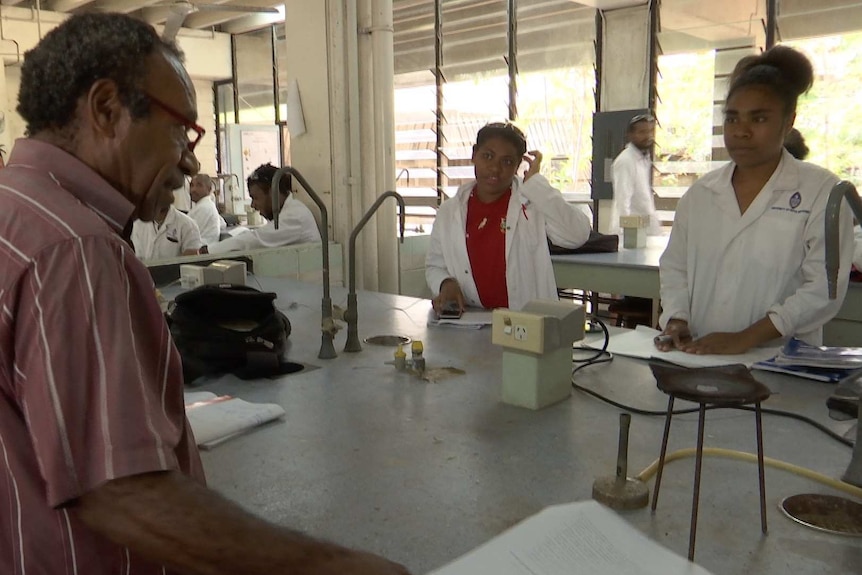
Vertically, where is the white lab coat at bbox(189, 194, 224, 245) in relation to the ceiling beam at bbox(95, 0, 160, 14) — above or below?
below

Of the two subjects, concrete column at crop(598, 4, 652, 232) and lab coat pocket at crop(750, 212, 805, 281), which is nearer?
lab coat pocket at crop(750, 212, 805, 281)

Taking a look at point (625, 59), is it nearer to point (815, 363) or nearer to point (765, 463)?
point (815, 363)

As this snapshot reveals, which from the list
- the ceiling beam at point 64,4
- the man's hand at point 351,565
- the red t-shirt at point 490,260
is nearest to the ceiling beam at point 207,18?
the ceiling beam at point 64,4

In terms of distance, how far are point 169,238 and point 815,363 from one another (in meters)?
2.93

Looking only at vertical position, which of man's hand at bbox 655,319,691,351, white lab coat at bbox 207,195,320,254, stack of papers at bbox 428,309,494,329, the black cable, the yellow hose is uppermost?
white lab coat at bbox 207,195,320,254

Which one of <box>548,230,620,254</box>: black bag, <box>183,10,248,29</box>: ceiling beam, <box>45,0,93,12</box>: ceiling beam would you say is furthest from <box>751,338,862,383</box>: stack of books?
<box>45,0,93,12</box>: ceiling beam

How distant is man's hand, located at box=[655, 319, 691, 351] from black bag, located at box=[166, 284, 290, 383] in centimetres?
95

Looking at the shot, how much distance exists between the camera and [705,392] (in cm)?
85

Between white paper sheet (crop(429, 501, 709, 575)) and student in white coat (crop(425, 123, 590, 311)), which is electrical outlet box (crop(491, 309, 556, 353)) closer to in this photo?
white paper sheet (crop(429, 501, 709, 575))

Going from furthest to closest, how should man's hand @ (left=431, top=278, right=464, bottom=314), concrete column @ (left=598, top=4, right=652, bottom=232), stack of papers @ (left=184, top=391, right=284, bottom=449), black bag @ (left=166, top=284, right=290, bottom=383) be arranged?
concrete column @ (left=598, top=4, right=652, bottom=232), man's hand @ (left=431, top=278, right=464, bottom=314), black bag @ (left=166, top=284, right=290, bottom=383), stack of papers @ (left=184, top=391, right=284, bottom=449)

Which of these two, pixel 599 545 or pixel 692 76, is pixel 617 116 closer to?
pixel 692 76

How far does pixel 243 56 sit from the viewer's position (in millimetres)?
8289

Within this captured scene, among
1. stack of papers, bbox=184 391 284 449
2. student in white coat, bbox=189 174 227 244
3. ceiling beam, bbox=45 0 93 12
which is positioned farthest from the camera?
ceiling beam, bbox=45 0 93 12

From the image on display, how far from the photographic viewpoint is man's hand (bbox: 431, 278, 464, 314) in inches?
87.6
